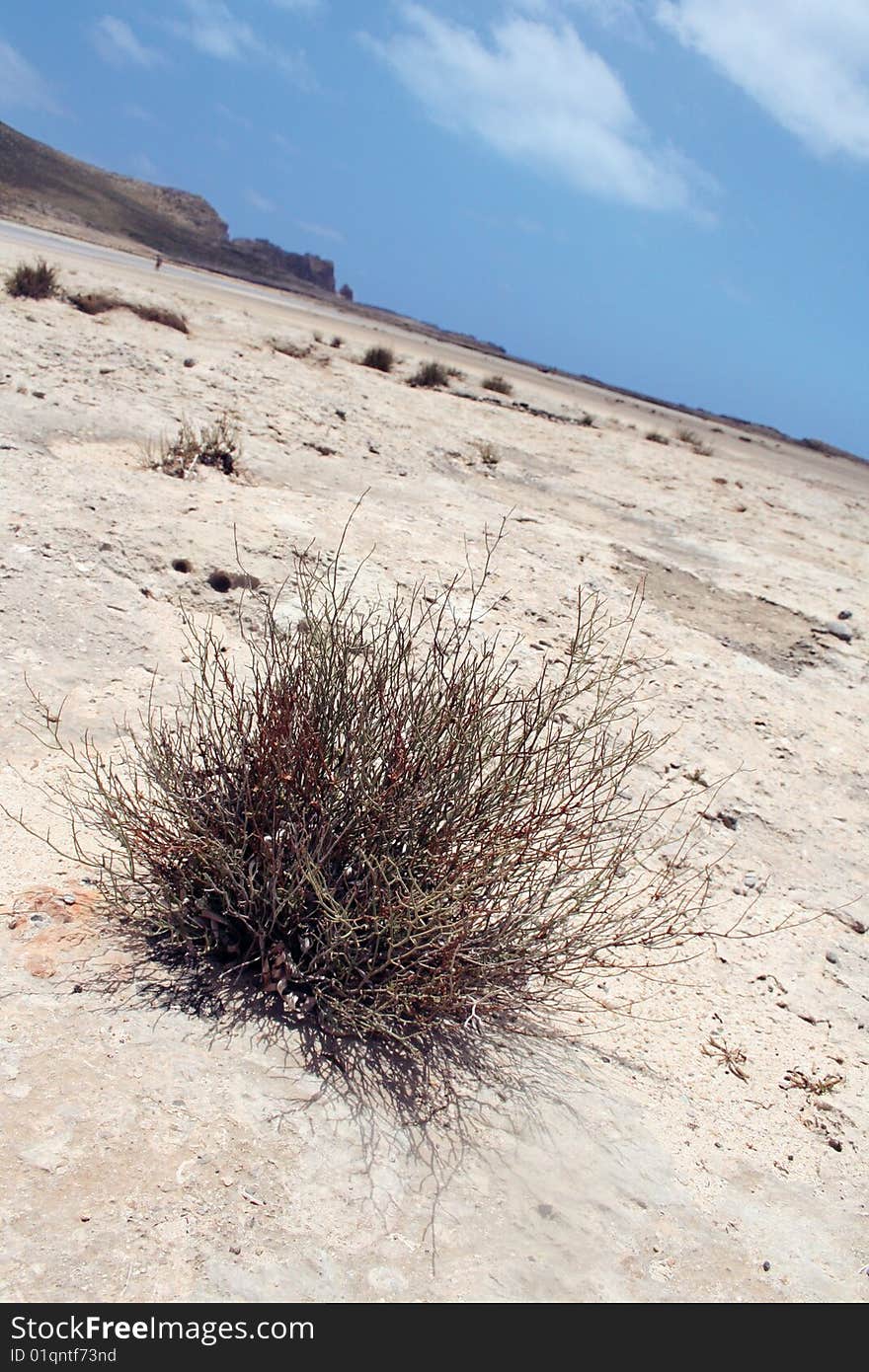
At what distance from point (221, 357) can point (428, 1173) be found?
322 inches

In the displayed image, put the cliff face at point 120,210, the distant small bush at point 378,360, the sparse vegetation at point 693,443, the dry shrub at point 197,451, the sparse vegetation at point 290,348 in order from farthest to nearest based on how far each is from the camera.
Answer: the cliff face at point 120,210 < the sparse vegetation at point 693,443 < the distant small bush at point 378,360 < the sparse vegetation at point 290,348 < the dry shrub at point 197,451

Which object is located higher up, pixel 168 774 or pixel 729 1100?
pixel 168 774

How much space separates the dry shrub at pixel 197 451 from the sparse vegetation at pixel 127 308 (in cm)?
334

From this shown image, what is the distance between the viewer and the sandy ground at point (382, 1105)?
2221mm

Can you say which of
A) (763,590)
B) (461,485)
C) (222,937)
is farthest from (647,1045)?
(461,485)

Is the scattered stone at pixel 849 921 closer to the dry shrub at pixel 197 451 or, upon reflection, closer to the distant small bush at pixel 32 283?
the dry shrub at pixel 197 451

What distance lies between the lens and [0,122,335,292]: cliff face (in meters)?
40.8

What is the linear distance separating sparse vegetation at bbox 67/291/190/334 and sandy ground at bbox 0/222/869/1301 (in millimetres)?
1175

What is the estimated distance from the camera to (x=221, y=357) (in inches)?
363

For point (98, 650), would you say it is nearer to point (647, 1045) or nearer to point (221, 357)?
point (647, 1045)

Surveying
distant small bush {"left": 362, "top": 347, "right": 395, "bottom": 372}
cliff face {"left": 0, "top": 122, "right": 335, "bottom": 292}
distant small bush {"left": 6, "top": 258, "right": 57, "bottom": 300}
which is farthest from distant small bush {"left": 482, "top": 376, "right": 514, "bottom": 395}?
cliff face {"left": 0, "top": 122, "right": 335, "bottom": 292}

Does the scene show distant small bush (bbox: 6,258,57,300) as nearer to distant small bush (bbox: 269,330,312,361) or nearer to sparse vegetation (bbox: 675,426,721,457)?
distant small bush (bbox: 269,330,312,361)

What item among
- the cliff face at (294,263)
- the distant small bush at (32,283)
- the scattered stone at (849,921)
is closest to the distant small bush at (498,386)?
the distant small bush at (32,283)

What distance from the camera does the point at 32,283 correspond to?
354 inches
